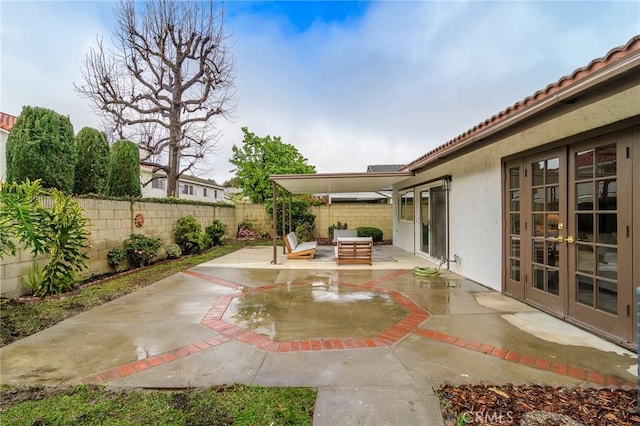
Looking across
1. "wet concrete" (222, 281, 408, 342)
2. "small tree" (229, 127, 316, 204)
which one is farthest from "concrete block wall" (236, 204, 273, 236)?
"wet concrete" (222, 281, 408, 342)

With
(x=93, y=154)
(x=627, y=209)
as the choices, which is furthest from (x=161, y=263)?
(x=627, y=209)

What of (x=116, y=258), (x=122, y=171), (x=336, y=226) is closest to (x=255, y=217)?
(x=336, y=226)

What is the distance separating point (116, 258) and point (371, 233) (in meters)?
10.8

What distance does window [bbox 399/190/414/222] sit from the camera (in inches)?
460

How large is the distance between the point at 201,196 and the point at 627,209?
37.2m

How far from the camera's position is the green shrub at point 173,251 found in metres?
10.4

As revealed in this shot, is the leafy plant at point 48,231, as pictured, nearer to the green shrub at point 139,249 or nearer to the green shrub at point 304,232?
the green shrub at point 139,249

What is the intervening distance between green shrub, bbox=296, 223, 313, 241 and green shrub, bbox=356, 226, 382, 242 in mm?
2674

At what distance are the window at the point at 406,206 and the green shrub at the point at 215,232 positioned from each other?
836cm

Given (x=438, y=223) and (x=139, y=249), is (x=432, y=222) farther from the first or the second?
(x=139, y=249)

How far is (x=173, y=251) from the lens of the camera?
34.2 feet

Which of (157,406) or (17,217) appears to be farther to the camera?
(17,217)

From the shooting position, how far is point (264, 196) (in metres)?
17.7

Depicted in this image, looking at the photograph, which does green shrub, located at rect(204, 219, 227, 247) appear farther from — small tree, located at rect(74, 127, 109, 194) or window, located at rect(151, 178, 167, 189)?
window, located at rect(151, 178, 167, 189)
